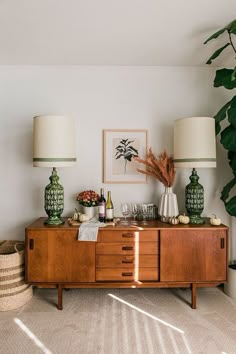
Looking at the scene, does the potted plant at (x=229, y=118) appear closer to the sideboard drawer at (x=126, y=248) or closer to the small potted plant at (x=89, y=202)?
the sideboard drawer at (x=126, y=248)

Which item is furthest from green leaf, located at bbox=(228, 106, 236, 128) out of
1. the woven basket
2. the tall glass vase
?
the woven basket

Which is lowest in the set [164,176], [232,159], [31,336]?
[31,336]

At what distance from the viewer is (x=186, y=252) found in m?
2.51

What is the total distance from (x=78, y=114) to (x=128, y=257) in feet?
4.99

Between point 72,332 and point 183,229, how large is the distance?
1195 millimetres

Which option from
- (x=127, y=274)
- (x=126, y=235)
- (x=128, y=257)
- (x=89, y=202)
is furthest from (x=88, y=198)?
(x=127, y=274)

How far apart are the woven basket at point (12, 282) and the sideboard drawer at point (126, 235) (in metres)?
0.78

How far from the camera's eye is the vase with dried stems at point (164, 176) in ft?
8.95

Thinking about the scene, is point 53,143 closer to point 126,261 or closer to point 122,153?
point 122,153

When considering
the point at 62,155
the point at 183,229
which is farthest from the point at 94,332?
the point at 62,155

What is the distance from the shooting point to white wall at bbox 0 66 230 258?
301cm

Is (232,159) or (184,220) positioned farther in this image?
Answer: (232,159)

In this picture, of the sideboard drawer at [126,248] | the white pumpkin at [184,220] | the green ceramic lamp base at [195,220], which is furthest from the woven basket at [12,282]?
the green ceramic lamp base at [195,220]

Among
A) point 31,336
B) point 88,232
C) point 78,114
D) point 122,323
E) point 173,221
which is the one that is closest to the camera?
point 31,336
